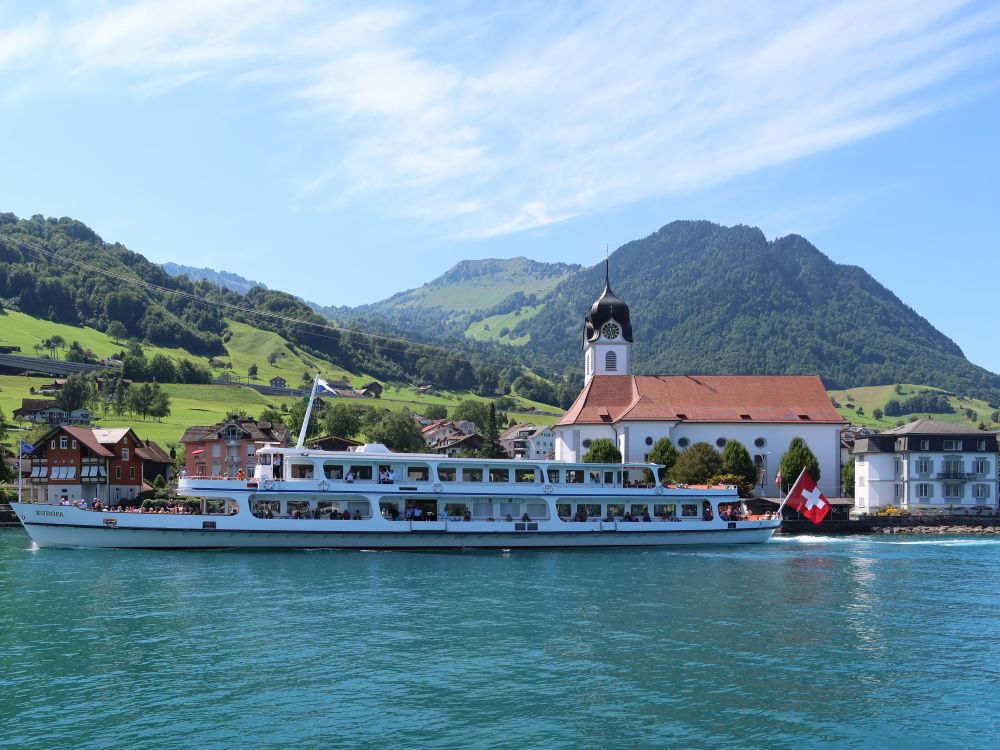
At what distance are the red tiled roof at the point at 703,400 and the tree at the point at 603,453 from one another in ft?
14.3

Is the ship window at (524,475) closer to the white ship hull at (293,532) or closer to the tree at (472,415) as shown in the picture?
the white ship hull at (293,532)

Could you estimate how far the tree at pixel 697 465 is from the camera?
76.7 metres

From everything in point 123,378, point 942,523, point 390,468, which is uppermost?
point 123,378

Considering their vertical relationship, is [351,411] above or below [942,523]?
above

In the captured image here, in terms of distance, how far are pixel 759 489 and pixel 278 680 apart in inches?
2725

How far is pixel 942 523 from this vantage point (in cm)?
7206

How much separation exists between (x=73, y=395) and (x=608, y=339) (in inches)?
2717

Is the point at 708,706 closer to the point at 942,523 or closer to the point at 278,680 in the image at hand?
the point at 278,680

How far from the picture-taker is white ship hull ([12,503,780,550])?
160ft

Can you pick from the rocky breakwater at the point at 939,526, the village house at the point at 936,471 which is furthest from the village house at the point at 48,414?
the rocky breakwater at the point at 939,526

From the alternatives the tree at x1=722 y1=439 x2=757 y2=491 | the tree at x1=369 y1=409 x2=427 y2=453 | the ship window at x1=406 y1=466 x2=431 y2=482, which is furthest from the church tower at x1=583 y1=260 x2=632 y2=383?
the ship window at x1=406 y1=466 x2=431 y2=482

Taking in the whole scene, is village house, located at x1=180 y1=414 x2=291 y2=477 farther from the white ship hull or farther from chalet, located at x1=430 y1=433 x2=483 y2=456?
the white ship hull

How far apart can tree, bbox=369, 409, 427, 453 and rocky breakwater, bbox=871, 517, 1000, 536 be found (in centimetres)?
6459

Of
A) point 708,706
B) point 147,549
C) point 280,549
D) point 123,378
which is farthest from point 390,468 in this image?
point 123,378
